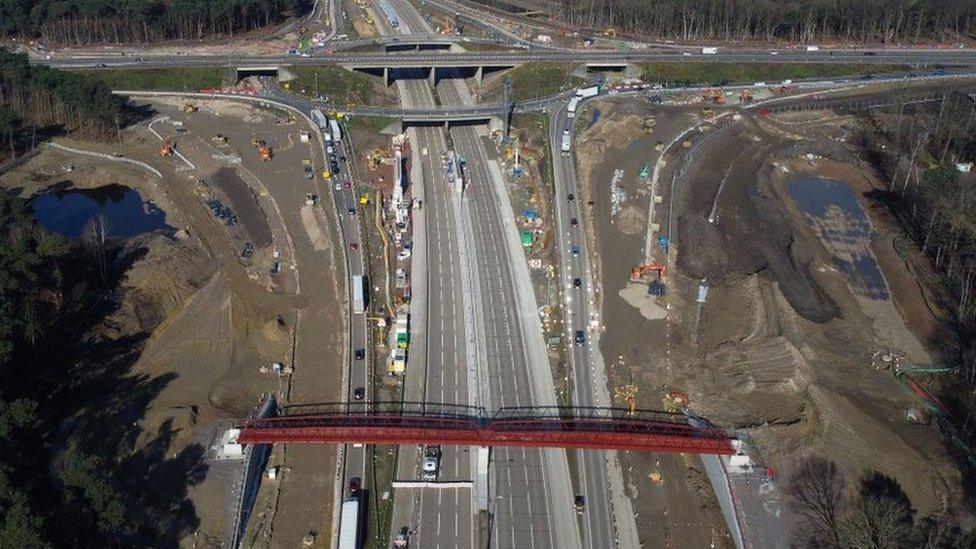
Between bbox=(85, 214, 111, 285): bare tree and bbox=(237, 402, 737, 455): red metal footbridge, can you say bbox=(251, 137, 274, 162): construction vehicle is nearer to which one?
bbox=(85, 214, 111, 285): bare tree

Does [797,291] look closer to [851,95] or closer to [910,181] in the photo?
[910,181]

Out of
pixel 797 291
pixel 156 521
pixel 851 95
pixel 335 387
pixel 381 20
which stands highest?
pixel 381 20

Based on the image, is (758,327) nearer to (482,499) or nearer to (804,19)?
(482,499)

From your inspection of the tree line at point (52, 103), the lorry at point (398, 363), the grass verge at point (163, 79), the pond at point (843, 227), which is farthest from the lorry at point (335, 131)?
the pond at point (843, 227)

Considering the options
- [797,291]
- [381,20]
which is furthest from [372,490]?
[381,20]

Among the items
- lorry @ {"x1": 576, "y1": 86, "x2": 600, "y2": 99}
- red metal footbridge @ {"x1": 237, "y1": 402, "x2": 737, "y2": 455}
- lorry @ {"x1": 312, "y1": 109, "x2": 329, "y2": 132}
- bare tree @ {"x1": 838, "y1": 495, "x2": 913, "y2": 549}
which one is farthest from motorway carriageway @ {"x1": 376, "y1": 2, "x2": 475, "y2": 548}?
bare tree @ {"x1": 838, "y1": 495, "x2": 913, "y2": 549}

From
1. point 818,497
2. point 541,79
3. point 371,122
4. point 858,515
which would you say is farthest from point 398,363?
point 541,79

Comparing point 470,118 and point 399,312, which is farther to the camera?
point 470,118
